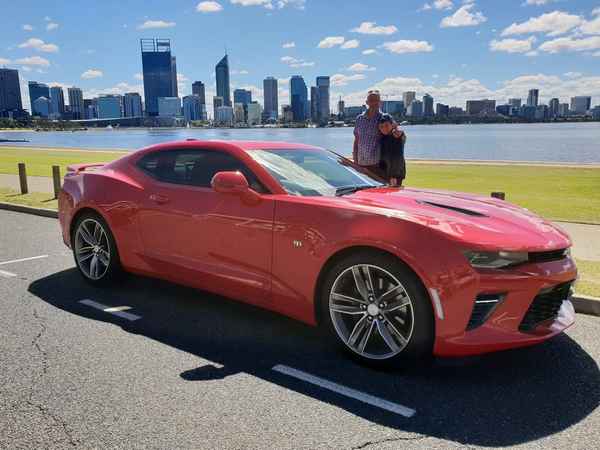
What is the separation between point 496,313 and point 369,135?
4115 mm

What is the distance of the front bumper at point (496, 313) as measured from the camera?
10.6 ft

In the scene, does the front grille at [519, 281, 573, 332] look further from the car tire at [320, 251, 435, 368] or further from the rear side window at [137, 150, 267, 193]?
the rear side window at [137, 150, 267, 193]

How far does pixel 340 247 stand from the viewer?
3.64 metres

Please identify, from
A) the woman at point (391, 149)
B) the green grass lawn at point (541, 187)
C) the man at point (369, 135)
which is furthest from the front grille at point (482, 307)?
the green grass lawn at point (541, 187)

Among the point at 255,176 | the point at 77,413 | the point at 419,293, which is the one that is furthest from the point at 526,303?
the point at 77,413

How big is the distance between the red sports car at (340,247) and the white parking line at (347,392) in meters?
0.35

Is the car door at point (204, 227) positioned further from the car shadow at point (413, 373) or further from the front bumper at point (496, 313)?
the front bumper at point (496, 313)

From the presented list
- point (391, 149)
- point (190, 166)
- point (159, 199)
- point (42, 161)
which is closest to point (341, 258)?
point (190, 166)

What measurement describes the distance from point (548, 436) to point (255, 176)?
8.75ft

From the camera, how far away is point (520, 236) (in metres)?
3.46

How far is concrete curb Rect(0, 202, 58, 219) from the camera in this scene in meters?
10.3

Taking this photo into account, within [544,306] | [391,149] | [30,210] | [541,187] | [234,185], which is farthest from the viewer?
[541,187]

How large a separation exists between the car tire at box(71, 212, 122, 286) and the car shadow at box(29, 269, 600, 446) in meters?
0.42

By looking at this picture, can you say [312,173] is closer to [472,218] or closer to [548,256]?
[472,218]
